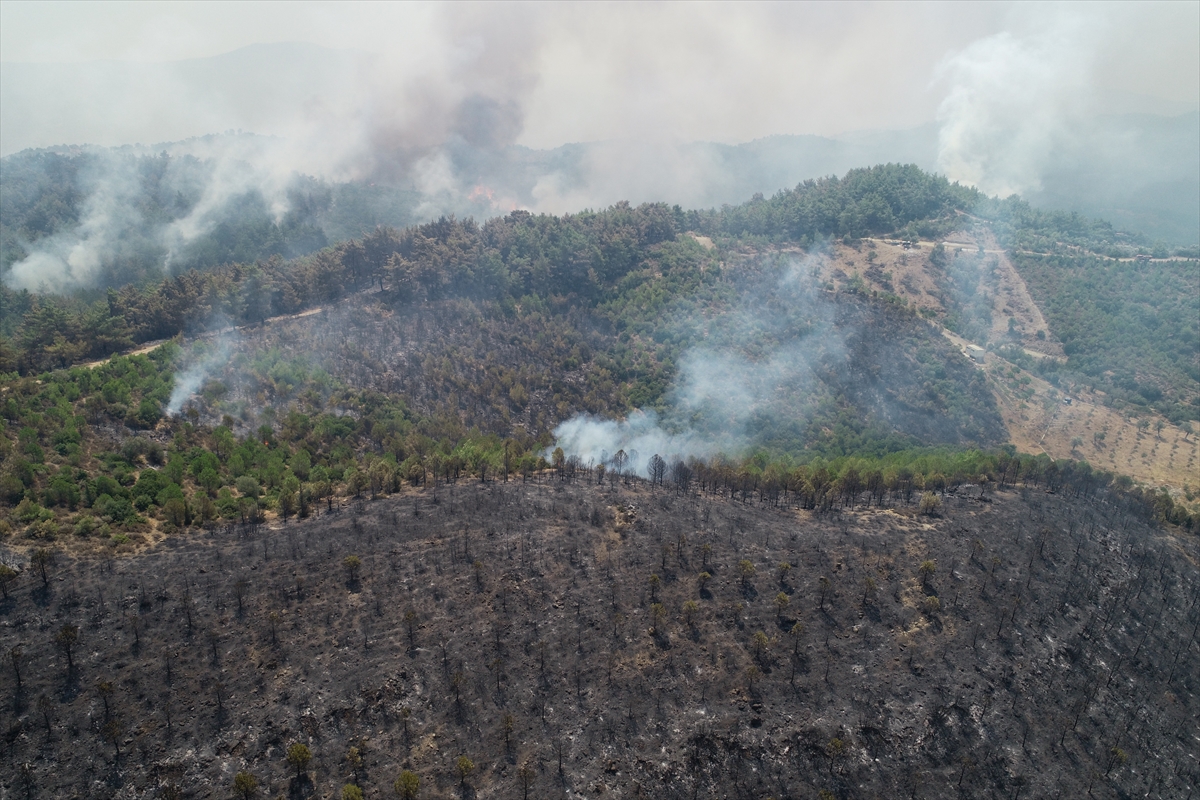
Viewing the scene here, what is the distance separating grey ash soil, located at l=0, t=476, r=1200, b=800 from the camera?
93.0 ft

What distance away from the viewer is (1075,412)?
318ft

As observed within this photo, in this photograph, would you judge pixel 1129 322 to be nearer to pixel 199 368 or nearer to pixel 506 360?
pixel 506 360

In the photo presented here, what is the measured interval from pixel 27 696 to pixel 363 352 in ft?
191

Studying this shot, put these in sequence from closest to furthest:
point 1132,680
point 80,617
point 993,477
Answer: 1. point 80,617
2. point 1132,680
3. point 993,477

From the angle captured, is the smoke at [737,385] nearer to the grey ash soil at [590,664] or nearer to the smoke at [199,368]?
the grey ash soil at [590,664]

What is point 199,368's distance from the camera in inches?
2625

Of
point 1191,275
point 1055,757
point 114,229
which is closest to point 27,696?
point 1055,757

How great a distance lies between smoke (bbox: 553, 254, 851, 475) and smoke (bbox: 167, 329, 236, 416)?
36127mm

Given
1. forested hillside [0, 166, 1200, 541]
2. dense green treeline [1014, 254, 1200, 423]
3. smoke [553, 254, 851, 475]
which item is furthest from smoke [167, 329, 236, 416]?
dense green treeline [1014, 254, 1200, 423]

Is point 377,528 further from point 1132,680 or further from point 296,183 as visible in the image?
point 296,183

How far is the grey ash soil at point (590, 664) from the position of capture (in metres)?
28.3

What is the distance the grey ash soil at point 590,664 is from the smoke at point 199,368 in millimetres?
25511

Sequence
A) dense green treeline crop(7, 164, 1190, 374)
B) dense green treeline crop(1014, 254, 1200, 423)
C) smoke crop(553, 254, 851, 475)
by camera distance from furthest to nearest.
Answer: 1. dense green treeline crop(1014, 254, 1200, 423)
2. dense green treeline crop(7, 164, 1190, 374)
3. smoke crop(553, 254, 851, 475)

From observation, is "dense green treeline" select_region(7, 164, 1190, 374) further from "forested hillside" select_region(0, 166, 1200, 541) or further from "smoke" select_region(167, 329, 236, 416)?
"smoke" select_region(167, 329, 236, 416)
